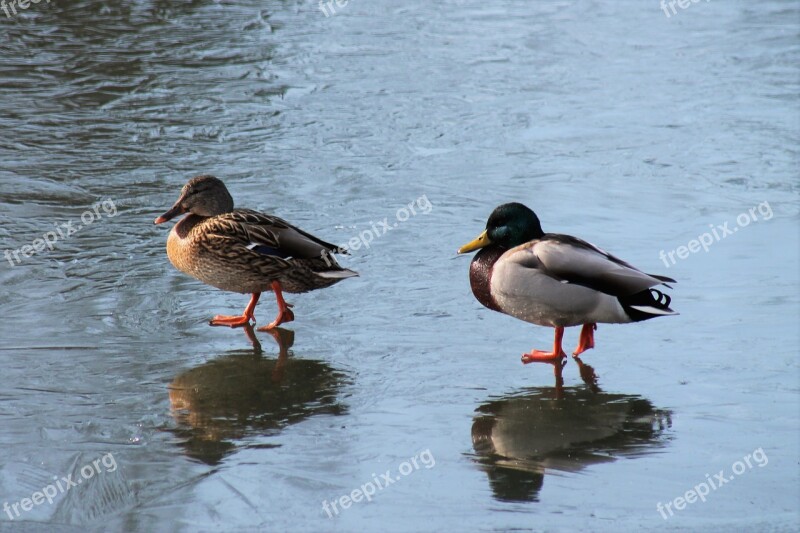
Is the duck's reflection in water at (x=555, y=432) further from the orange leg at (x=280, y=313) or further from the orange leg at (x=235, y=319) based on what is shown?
the orange leg at (x=235, y=319)

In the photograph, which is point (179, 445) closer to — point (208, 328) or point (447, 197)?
point (208, 328)

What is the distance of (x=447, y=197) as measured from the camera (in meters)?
7.39

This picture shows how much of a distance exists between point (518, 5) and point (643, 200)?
6157 millimetres

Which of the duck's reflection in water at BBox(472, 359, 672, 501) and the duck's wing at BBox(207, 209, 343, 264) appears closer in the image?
the duck's reflection in water at BBox(472, 359, 672, 501)

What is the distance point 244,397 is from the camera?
4703 millimetres

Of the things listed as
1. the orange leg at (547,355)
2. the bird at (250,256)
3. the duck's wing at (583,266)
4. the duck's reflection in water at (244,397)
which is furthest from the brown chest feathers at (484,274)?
the duck's reflection in water at (244,397)

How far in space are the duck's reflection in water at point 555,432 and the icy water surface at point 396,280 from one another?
0.05 feet

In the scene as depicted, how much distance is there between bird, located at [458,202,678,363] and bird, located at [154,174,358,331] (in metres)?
0.73

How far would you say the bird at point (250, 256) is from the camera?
5527mm

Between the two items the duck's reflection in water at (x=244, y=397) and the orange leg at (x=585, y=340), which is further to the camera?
the orange leg at (x=585, y=340)

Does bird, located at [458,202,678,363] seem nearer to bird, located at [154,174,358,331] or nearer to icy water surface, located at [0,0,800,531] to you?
icy water surface, located at [0,0,800,531]

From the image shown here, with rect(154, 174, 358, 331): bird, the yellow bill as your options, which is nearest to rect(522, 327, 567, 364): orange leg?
the yellow bill

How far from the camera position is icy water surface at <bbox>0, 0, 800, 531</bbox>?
3.94 meters

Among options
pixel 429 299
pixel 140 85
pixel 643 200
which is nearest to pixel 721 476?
pixel 429 299
